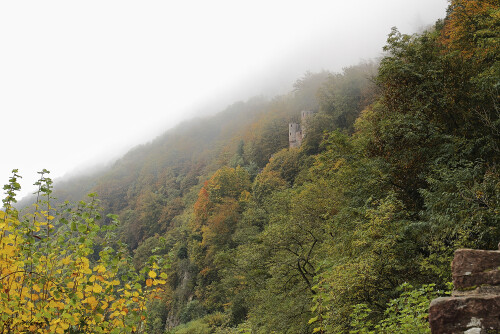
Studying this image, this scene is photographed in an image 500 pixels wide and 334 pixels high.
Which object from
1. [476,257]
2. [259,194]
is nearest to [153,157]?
[259,194]

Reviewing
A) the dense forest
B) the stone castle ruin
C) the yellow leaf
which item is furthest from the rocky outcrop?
the stone castle ruin

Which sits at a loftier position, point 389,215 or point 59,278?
point 59,278

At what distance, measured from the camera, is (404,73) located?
11.6 meters

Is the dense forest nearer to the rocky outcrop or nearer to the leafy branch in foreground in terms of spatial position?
the leafy branch in foreground

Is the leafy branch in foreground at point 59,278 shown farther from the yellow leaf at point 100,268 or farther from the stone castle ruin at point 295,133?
the stone castle ruin at point 295,133

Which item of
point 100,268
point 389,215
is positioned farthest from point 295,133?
point 100,268

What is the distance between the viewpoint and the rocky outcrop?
136 inches

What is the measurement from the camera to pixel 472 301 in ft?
11.7

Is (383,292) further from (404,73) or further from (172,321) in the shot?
(172,321)

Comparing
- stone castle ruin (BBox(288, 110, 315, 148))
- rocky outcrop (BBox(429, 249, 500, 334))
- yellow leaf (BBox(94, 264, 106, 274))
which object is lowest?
stone castle ruin (BBox(288, 110, 315, 148))

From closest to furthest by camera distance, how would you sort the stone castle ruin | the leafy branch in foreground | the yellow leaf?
the leafy branch in foreground
the yellow leaf
the stone castle ruin

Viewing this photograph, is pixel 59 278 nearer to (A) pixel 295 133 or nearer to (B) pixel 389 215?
(B) pixel 389 215

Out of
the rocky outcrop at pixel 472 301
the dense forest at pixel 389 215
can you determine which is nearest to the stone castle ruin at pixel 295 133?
the dense forest at pixel 389 215

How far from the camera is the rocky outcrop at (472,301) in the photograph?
3467 mm
